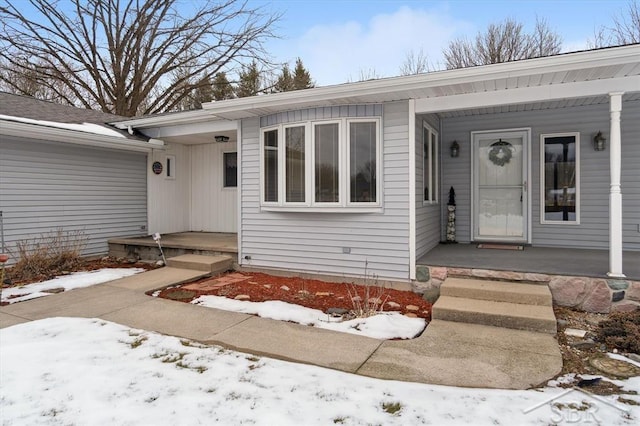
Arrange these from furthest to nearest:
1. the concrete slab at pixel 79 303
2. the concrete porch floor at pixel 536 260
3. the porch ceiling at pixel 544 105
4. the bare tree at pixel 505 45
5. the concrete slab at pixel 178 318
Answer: the bare tree at pixel 505 45 < the porch ceiling at pixel 544 105 < the concrete porch floor at pixel 536 260 < the concrete slab at pixel 79 303 < the concrete slab at pixel 178 318

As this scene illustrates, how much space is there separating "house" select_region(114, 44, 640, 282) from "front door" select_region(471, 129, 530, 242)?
0.02 m

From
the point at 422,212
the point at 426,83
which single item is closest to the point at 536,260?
the point at 422,212

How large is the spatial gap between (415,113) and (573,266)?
2.69 meters

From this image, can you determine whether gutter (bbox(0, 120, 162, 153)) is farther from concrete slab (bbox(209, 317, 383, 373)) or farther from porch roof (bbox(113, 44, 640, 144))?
concrete slab (bbox(209, 317, 383, 373))

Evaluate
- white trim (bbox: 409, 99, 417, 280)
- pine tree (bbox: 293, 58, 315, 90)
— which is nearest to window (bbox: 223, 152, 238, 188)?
white trim (bbox: 409, 99, 417, 280)

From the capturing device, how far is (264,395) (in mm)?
2494

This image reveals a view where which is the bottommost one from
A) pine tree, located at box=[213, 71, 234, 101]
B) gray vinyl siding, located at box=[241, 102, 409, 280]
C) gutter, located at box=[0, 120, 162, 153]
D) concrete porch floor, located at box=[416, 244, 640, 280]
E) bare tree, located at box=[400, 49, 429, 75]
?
concrete porch floor, located at box=[416, 244, 640, 280]

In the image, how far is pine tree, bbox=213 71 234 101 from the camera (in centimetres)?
1706

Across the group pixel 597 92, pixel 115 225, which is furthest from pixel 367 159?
pixel 115 225

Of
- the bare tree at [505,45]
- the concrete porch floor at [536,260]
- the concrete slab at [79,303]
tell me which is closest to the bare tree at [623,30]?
the bare tree at [505,45]

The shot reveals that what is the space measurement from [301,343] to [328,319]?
728 mm

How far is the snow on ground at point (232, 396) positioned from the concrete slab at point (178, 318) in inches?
19.1

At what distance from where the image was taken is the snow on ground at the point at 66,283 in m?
4.96

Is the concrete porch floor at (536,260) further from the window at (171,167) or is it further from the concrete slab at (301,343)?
the window at (171,167)
